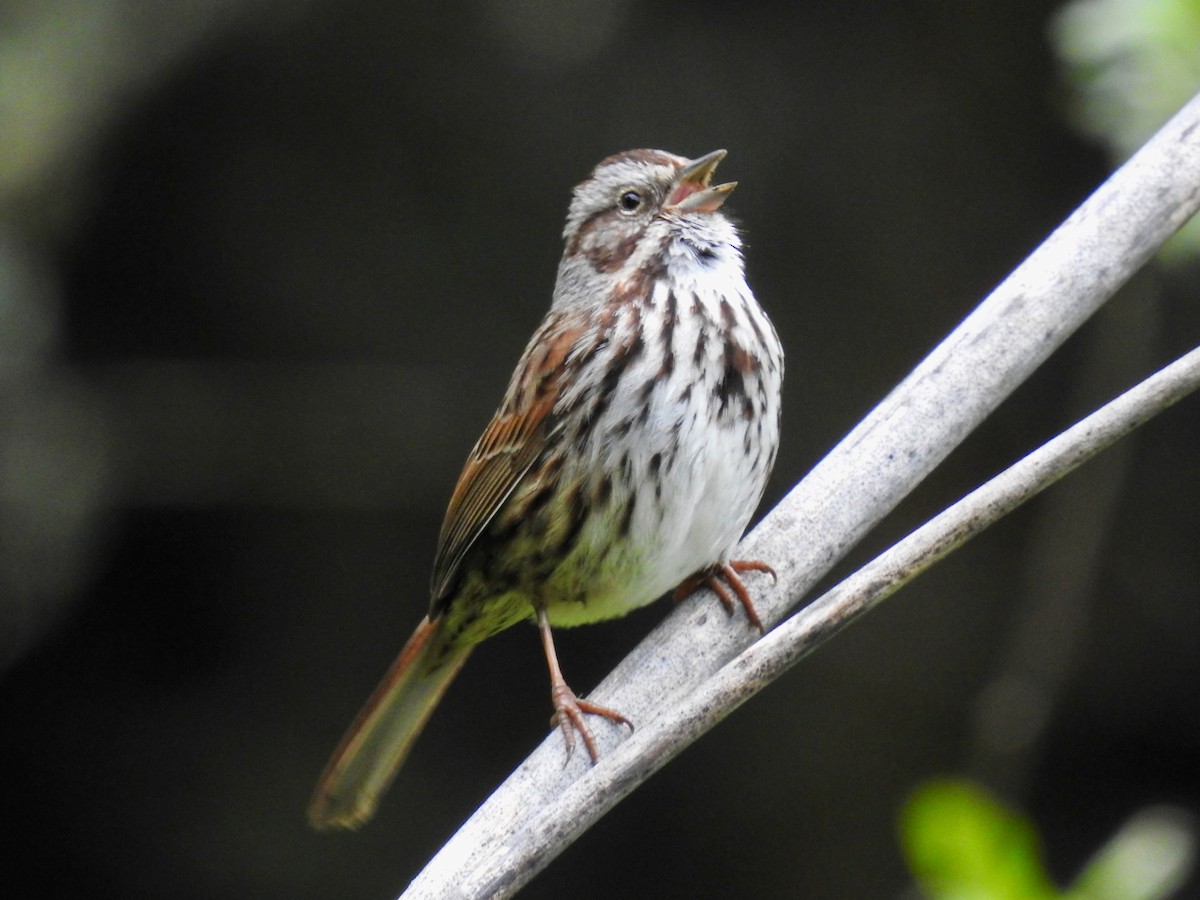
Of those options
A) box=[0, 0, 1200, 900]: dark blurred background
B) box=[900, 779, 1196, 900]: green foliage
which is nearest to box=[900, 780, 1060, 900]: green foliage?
box=[900, 779, 1196, 900]: green foliage

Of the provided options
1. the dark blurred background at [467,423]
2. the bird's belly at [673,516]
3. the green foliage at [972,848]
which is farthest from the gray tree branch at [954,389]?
the dark blurred background at [467,423]

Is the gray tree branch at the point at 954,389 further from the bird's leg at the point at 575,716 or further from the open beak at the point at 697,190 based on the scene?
the open beak at the point at 697,190

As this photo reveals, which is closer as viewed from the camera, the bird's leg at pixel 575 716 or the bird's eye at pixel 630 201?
the bird's leg at pixel 575 716

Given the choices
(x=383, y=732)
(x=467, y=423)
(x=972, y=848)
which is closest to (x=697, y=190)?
(x=383, y=732)

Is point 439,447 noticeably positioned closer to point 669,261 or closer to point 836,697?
point 836,697

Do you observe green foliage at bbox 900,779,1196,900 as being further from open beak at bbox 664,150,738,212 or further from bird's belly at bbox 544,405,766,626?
open beak at bbox 664,150,738,212

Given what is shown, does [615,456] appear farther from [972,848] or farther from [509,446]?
[972,848]

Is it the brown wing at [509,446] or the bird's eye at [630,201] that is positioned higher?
the bird's eye at [630,201]

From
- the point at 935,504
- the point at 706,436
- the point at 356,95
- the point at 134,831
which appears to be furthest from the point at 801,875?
the point at 356,95
